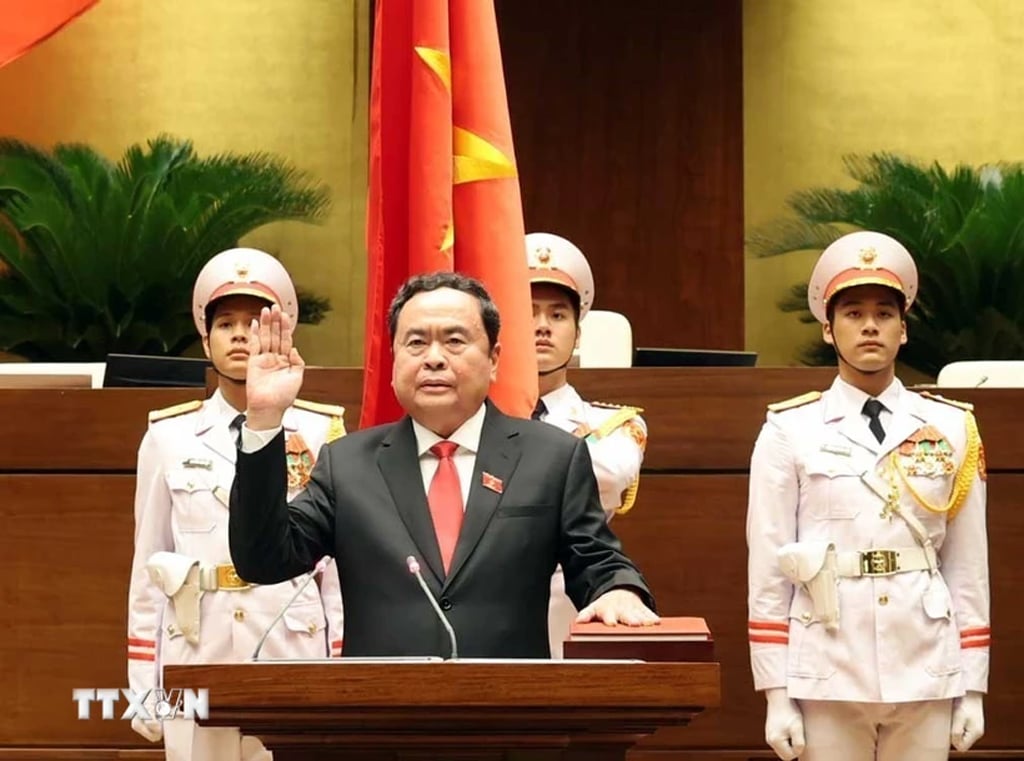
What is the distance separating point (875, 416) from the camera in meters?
4.46

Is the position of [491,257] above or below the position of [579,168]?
below

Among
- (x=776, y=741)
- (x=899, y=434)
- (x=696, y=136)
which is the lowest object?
(x=776, y=741)

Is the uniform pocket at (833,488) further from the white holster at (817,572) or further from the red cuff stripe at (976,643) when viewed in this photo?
the red cuff stripe at (976,643)

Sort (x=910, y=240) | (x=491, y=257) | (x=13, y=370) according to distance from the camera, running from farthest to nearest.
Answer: (x=910, y=240)
(x=13, y=370)
(x=491, y=257)

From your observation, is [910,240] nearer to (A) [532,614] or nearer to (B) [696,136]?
(B) [696,136]

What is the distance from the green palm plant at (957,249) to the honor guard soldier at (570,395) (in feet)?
10.3

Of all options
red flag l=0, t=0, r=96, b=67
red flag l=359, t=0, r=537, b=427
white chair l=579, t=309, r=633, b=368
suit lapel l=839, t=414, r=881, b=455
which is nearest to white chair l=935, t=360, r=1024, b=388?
white chair l=579, t=309, r=633, b=368

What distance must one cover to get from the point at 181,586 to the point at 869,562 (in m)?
1.50

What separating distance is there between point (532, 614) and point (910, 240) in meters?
4.95

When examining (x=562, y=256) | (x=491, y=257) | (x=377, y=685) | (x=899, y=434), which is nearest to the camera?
(x=377, y=685)

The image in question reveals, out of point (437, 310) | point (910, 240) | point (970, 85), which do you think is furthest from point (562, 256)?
point (970, 85)

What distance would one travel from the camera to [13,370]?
18.6 feet

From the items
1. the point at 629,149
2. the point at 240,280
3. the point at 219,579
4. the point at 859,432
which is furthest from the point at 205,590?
the point at 629,149

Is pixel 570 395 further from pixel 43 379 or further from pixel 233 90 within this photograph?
pixel 233 90
